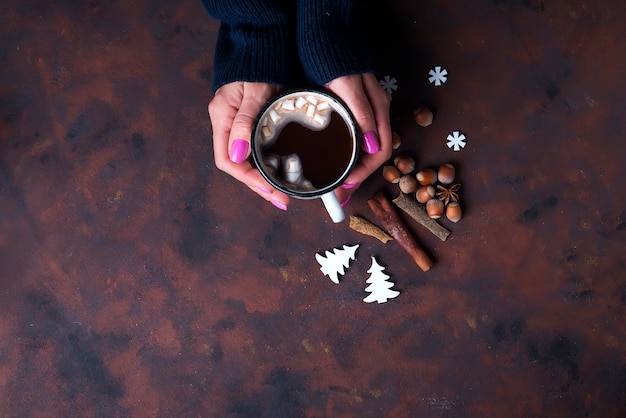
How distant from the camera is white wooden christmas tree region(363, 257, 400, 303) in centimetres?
127

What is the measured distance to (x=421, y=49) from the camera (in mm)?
1281

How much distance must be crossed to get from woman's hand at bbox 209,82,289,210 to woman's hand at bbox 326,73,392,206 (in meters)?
0.13

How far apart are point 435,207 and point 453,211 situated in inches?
1.6

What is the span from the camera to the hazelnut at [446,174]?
1.25 m

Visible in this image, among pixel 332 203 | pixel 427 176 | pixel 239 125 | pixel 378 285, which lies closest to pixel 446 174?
pixel 427 176

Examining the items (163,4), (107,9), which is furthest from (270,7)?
(107,9)

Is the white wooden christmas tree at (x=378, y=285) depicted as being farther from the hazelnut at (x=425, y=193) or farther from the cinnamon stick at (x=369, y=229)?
the hazelnut at (x=425, y=193)

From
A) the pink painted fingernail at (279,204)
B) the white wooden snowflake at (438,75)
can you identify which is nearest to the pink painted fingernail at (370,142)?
the pink painted fingernail at (279,204)

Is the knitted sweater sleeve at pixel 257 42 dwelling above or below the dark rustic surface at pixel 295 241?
above

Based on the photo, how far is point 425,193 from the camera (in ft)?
4.11

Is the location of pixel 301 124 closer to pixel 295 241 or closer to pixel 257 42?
pixel 257 42

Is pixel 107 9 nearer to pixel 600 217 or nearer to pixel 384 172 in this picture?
pixel 384 172

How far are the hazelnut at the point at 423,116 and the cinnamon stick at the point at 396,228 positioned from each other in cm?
18

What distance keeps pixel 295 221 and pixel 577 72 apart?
712 millimetres
